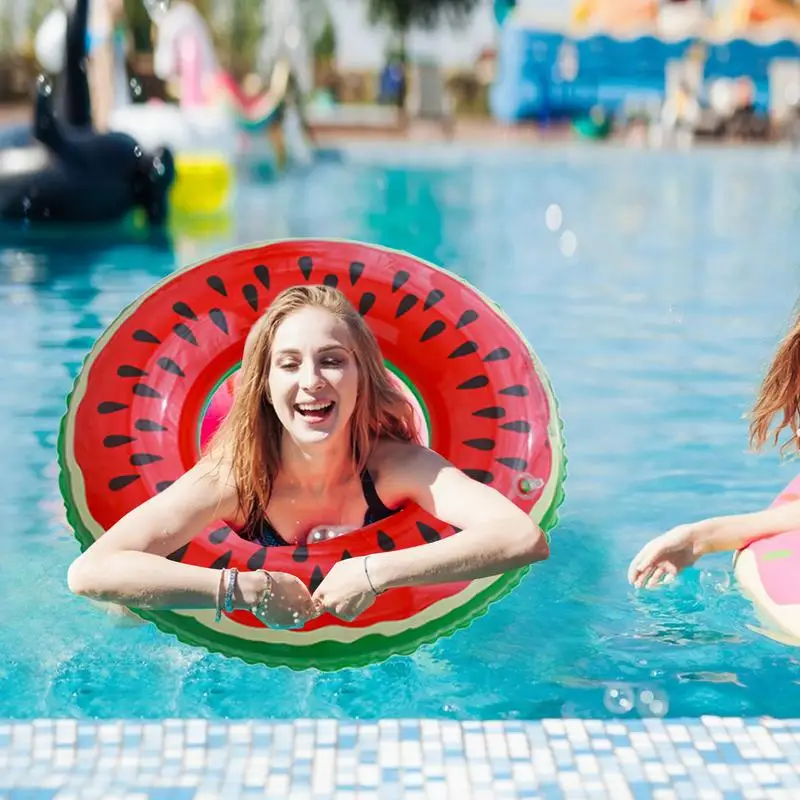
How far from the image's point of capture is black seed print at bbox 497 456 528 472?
8.05 ft

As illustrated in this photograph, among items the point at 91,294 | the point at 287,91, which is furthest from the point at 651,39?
the point at 91,294

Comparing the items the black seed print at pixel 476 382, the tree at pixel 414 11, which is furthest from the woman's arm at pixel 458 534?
the tree at pixel 414 11

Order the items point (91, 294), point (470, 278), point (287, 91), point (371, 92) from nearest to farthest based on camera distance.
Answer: point (91, 294)
point (470, 278)
point (287, 91)
point (371, 92)

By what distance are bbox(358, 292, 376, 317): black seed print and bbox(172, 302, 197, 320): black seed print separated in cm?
33

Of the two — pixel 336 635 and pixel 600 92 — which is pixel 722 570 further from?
pixel 600 92

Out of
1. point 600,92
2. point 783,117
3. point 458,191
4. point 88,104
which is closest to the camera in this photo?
point 88,104

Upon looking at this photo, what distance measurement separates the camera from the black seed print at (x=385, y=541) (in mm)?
2348

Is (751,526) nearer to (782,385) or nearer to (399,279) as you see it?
(782,385)

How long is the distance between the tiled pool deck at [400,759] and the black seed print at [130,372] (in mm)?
687

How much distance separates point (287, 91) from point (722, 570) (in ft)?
37.6

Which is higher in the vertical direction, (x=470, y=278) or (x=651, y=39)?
(x=651, y=39)

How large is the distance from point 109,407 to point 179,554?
1.19ft

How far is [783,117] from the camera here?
2002cm

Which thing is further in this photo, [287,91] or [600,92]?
[600,92]
